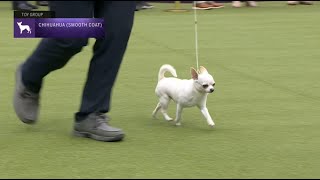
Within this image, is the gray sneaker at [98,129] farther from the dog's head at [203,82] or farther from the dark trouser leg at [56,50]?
the dog's head at [203,82]

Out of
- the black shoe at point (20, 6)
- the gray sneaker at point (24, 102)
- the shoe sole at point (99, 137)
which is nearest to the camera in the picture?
the shoe sole at point (99, 137)

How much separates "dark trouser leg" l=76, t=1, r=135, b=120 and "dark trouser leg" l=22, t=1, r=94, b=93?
9cm

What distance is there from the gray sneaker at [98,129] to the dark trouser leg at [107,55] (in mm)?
36

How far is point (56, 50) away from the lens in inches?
114

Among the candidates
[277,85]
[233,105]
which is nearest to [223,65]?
[277,85]

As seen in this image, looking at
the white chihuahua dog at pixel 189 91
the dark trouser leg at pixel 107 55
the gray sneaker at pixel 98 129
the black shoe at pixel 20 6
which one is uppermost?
the dark trouser leg at pixel 107 55

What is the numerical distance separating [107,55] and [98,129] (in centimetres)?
37

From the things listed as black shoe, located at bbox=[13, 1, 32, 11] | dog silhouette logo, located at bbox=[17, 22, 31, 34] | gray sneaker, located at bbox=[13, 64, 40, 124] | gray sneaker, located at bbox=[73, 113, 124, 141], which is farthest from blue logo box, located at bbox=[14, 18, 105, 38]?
→ black shoe, located at bbox=[13, 1, 32, 11]

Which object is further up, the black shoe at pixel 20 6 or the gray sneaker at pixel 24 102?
the gray sneaker at pixel 24 102

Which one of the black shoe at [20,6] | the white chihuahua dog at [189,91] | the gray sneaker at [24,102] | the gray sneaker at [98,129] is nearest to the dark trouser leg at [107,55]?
the gray sneaker at [98,129]

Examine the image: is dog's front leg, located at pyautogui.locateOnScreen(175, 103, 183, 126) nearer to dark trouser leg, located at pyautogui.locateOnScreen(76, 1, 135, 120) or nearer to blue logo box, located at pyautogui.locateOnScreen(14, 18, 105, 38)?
dark trouser leg, located at pyautogui.locateOnScreen(76, 1, 135, 120)

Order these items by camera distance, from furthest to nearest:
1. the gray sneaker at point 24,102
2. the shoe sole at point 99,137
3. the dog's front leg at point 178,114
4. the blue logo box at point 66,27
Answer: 1. the dog's front leg at point 178,114
2. the gray sneaker at point 24,102
3. the shoe sole at point 99,137
4. the blue logo box at point 66,27

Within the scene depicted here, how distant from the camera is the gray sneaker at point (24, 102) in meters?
3.19

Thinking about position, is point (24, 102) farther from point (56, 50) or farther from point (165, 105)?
point (165, 105)
